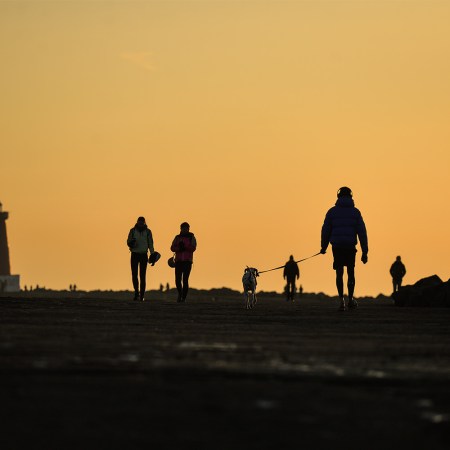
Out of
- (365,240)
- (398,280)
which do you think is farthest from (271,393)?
(398,280)

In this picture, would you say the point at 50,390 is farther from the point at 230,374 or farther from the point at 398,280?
the point at 398,280

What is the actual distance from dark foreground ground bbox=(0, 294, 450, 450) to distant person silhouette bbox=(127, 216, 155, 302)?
71.1ft

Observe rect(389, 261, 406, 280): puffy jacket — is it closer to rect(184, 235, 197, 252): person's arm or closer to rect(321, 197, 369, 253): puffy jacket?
rect(184, 235, 197, 252): person's arm

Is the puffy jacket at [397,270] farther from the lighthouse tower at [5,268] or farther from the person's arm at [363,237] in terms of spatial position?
the lighthouse tower at [5,268]

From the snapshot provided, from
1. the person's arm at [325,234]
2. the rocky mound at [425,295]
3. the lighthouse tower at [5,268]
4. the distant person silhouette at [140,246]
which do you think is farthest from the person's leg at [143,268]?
the lighthouse tower at [5,268]

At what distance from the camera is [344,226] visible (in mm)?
26484

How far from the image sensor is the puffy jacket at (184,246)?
3503cm

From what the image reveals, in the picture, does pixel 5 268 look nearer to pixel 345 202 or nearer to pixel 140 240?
pixel 140 240

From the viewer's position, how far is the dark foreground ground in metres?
5.70

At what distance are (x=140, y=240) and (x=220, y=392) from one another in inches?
1102

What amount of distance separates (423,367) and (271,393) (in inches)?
96.6

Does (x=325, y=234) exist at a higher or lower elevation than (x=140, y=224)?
lower

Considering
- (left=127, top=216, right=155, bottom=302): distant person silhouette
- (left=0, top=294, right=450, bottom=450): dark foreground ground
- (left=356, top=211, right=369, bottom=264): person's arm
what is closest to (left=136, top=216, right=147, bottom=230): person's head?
(left=127, top=216, right=155, bottom=302): distant person silhouette

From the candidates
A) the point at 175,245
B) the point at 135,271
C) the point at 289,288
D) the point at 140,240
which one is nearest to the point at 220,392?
the point at 175,245
